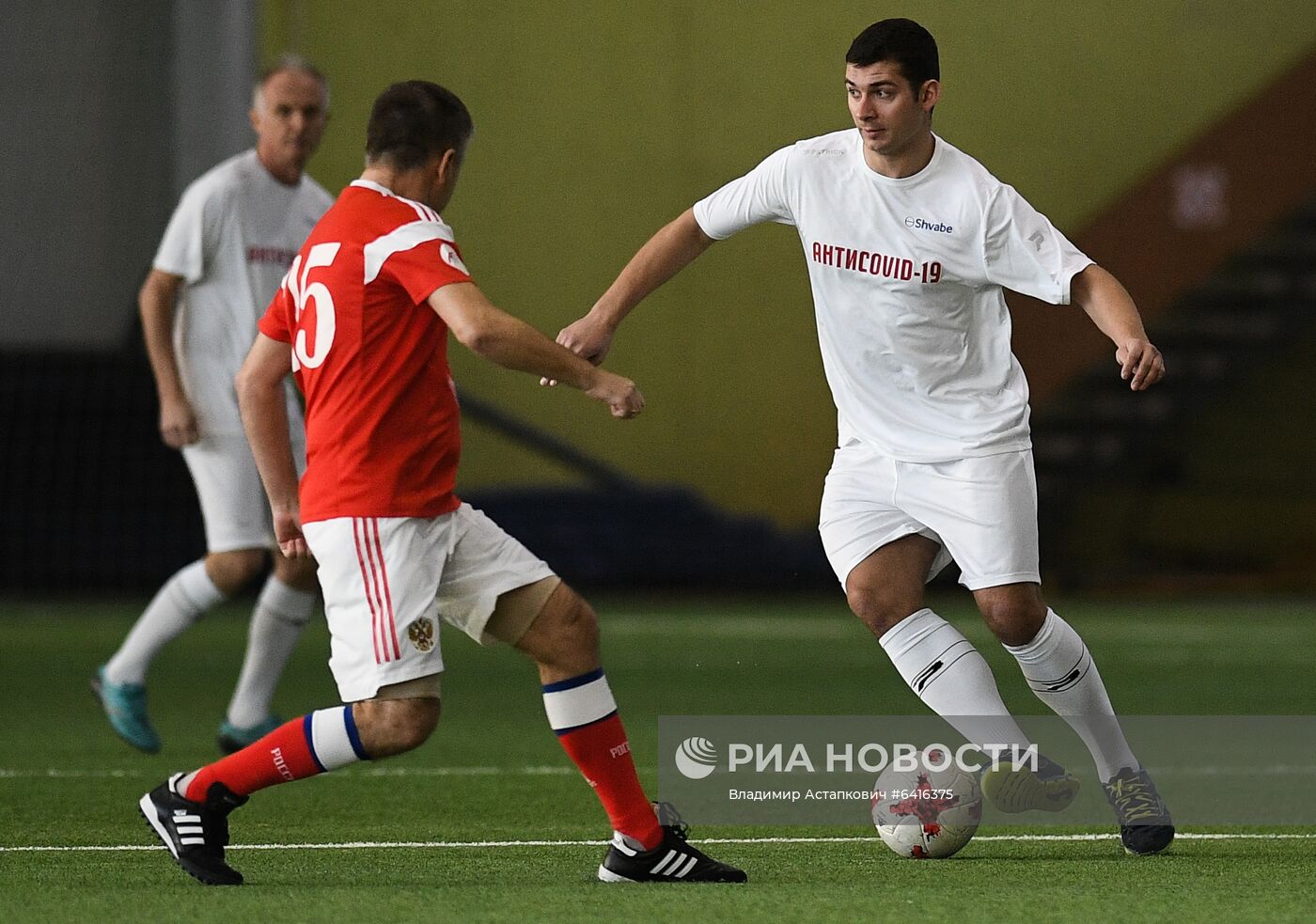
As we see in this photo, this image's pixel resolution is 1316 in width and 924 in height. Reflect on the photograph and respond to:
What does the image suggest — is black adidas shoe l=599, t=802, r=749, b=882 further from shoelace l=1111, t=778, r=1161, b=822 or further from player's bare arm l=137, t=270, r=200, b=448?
player's bare arm l=137, t=270, r=200, b=448

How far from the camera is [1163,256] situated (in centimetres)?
1410

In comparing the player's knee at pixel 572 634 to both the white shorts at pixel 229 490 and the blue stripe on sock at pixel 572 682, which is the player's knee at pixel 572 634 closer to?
the blue stripe on sock at pixel 572 682

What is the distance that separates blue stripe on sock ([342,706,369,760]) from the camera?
400 cm

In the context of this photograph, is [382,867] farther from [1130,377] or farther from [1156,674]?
[1156,674]

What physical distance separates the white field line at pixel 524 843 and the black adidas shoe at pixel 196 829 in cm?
61

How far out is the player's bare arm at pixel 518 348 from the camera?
3830mm

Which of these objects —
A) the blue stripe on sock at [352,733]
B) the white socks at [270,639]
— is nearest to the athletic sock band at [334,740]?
the blue stripe on sock at [352,733]

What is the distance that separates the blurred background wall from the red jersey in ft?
30.9

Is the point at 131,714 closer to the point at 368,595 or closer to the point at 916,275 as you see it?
the point at 368,595

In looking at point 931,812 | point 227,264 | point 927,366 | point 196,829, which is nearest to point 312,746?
point 196,829

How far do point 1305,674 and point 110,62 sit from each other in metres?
9.08

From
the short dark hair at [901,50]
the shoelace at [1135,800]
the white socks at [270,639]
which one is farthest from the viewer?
the white socks at [270,639]

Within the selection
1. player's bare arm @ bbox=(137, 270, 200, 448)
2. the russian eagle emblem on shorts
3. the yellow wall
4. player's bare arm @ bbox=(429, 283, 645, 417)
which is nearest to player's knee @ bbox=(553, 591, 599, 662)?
the russian eagle emblem on shorts

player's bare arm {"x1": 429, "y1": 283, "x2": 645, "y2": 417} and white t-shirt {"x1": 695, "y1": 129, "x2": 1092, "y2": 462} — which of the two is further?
→ white t-shirt {"x1": 695, "y1": 129, "x2": 1092, "y2": 462}
